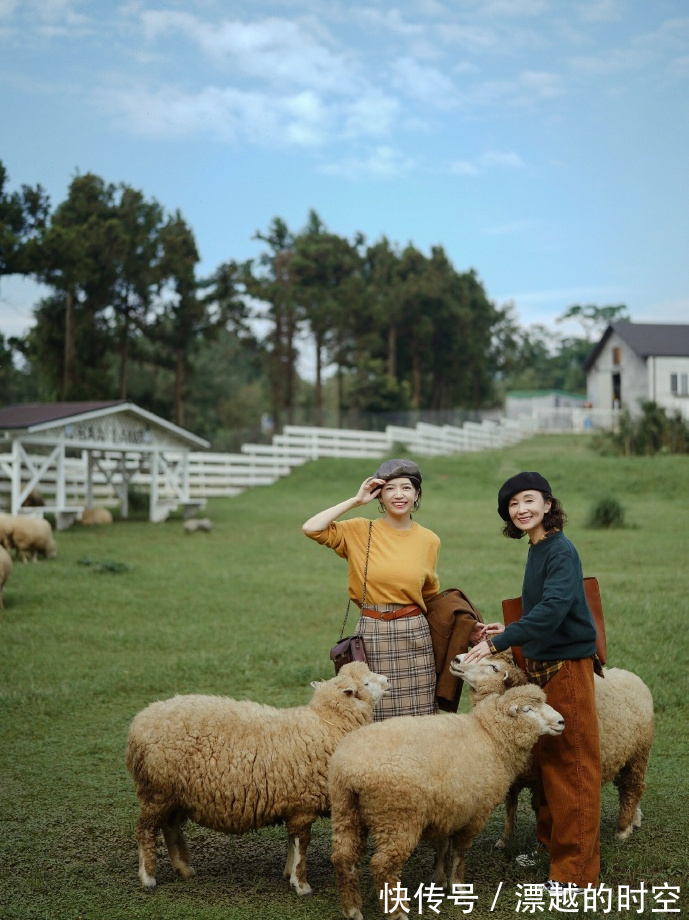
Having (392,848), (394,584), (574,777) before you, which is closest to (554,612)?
(574,777)

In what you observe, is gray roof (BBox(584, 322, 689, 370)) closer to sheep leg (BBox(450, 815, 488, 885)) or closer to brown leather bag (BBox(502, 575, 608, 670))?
brown leather bag (BBox(502, 575, 608, 670))

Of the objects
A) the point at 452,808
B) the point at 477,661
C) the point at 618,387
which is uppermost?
the point at 618,387

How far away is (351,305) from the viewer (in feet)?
148

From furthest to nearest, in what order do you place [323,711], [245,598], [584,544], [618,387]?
[618,387]
[584,544]
[245,598]
[323,711]

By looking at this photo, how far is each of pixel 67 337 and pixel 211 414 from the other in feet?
63.5

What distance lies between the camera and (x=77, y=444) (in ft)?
70.2

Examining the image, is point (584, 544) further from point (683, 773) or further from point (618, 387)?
point (618, 387)

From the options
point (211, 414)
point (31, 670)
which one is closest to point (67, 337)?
point (211, 414)

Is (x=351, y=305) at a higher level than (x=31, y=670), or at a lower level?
higher

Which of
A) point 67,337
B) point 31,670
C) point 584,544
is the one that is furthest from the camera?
point 67,337

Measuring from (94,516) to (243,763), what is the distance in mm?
18422

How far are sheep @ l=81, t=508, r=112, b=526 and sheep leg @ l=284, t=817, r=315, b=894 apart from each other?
1806cm

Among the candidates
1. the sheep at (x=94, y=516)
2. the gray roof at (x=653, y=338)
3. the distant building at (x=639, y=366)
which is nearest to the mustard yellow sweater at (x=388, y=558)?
the sheep at (x=94, y=516)

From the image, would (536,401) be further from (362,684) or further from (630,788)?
(362,684)
